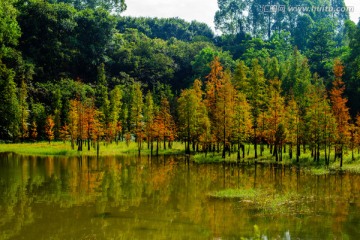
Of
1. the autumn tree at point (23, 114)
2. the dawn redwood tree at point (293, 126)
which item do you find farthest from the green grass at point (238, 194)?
the autumn tree at point (23, 114)

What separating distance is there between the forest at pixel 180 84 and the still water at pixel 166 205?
45.0 ft

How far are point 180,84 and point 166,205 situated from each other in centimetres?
11526

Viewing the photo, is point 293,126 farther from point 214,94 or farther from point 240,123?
point 214,94

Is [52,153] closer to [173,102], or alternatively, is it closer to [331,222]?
[173,102]

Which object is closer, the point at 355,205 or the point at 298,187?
the point at 355,205

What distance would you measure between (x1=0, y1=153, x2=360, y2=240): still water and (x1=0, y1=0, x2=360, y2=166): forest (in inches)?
540

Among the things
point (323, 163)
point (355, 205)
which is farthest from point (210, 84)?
point (355, 205)

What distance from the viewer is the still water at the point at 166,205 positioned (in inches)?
997

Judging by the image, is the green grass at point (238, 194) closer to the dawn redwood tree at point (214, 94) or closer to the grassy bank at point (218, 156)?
the grassy bank at point (218, 156)

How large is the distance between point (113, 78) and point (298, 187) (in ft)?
322

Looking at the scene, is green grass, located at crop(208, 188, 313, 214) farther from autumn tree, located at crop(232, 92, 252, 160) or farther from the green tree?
the green tree

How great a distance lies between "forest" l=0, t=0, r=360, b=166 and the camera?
63875mm

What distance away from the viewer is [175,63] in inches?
5920

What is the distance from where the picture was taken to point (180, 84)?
481 ft
